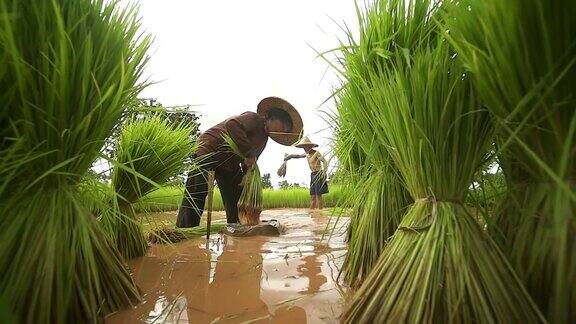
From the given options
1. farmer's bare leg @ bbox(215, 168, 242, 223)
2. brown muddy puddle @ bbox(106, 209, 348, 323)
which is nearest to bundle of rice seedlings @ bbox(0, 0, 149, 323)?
brown muddy puddle @ bbox(106, 209, 348, 323)

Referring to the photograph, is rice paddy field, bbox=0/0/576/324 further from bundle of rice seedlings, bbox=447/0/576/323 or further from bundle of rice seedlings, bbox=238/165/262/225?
bundle of rice seedlings, bbox=238/165/262/225

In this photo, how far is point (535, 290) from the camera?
0.89 m

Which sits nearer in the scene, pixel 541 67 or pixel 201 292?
pixel 541 67

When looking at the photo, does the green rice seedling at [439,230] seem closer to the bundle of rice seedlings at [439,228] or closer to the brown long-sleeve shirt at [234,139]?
the bundle of rice seedlings at [439,228]

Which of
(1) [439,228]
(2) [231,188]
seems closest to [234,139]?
(2) [231,188]

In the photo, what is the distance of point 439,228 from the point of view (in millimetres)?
993

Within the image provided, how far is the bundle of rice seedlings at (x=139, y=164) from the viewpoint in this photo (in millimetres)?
2264

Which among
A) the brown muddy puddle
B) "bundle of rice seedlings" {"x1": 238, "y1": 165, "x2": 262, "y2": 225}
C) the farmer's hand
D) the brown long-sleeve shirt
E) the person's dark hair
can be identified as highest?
the person's dark hair

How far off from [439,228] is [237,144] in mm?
3349

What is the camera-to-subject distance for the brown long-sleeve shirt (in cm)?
418

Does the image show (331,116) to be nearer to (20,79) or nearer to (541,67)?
(541,67)

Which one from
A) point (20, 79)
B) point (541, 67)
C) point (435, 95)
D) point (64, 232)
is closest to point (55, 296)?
point (64, 232)

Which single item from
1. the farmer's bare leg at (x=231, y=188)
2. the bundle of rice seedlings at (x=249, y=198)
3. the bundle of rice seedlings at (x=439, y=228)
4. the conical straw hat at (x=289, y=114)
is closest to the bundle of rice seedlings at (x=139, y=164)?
the bundle of rice seedlings at (x=249, y=198)

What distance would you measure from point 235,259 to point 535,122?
1.89 metres
